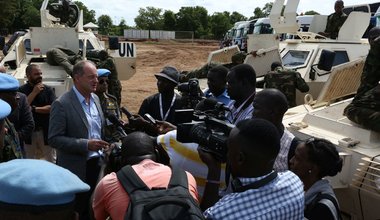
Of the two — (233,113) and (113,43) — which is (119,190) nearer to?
(233,113)

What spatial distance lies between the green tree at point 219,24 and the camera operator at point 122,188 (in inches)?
2067

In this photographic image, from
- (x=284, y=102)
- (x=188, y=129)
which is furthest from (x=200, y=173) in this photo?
(x=284, y=102)

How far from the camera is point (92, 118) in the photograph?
3.50m

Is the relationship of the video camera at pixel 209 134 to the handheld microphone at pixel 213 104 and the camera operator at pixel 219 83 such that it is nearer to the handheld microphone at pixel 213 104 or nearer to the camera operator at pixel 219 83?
the handheld microphone at pixel 213 104

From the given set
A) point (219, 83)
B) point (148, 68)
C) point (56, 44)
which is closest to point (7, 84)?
point (219, 83)

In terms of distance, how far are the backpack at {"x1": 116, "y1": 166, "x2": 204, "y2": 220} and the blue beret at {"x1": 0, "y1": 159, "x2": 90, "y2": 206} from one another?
322 millimetres

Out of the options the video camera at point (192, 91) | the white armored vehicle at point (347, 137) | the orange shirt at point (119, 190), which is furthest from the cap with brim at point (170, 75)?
the orange shirt at point (119, 190)

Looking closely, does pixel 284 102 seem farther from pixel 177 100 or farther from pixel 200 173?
pixel 177 100

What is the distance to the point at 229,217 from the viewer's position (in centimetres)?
167

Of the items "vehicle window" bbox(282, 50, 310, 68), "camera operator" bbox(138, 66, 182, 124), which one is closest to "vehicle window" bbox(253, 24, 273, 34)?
"vehicle window" bbox(282, 50, 310, 68)

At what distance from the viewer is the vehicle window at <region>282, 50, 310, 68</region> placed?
704 centimetres

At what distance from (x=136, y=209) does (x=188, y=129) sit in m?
0.71

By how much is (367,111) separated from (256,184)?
7.14 feet

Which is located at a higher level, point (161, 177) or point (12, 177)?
point (12, 177)
